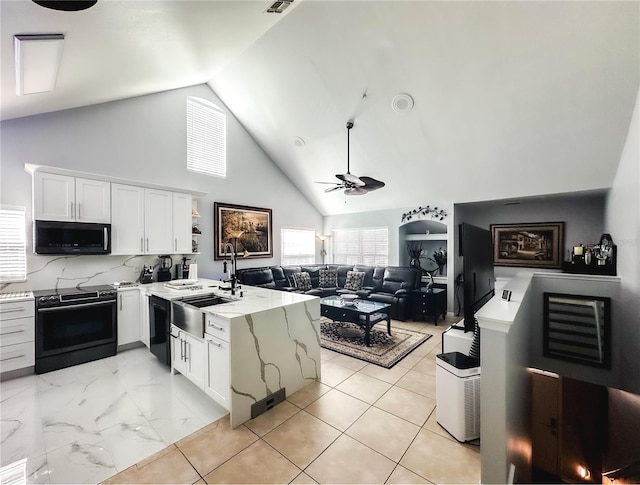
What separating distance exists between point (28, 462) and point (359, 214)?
6.79 metres

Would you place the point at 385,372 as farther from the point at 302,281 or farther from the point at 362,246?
the point at 362,246

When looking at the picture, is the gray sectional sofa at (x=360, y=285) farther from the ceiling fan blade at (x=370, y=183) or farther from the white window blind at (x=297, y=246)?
the ceiling fan blade at (x=370, y=183)

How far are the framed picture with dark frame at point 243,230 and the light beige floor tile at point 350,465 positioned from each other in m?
3.99

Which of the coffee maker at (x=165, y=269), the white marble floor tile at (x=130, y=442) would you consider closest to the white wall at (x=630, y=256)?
the white marble floor tile at (x=130, y=442)

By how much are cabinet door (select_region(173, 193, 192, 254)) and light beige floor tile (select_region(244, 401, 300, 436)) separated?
3187 mm

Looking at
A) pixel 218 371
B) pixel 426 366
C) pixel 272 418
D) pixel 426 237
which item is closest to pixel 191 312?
pixel 218 371

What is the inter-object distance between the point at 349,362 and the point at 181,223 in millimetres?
3611

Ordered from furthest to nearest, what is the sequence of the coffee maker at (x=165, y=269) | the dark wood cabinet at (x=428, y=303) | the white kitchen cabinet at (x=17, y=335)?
the dark wood cabinet at (x=428, y=303), the coffee maker at (x=165, y=269), the white kitchen cabinet at (x=17, y=335)

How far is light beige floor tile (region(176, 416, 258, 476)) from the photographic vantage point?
6.01ft

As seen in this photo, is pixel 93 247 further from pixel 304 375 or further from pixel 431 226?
pixel 431 226

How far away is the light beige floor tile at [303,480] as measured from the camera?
1661mm

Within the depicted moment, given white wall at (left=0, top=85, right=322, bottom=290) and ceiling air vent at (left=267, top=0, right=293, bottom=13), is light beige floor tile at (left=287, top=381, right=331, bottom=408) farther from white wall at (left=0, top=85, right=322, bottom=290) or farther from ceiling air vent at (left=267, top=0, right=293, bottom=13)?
ceiling air vent at (left=267, top=0, right=293, bottom=13)

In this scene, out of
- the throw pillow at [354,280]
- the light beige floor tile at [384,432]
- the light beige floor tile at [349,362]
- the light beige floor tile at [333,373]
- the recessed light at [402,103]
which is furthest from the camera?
the throw pillow at [354,280]

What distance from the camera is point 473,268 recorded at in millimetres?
2320
